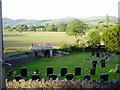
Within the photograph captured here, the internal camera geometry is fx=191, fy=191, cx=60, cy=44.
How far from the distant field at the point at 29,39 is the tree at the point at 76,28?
606mm

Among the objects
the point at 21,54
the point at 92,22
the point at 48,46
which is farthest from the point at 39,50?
the point at 92,22

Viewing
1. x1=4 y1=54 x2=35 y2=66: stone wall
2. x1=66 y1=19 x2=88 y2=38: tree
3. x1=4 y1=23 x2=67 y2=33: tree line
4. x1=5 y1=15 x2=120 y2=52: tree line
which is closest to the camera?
x1=4 y1=54 x2=35 y2=66: stone wall

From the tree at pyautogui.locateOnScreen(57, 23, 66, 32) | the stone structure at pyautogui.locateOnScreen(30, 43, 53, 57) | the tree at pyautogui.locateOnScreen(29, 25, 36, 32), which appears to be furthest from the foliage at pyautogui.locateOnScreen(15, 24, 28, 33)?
the tree at pyautogui.locateOnScreen(57, 23, 66, 32)

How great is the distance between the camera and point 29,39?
1789 cm

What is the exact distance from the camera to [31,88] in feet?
17.6

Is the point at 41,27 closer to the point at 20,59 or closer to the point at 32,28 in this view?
the point at 32,28

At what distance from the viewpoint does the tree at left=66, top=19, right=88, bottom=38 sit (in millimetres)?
20625

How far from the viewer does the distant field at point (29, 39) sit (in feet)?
53.5

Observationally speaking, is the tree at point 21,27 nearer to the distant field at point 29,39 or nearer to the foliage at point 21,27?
the foliage at point 21,27

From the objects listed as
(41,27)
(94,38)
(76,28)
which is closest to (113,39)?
(94,38)

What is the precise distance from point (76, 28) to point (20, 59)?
9739mm

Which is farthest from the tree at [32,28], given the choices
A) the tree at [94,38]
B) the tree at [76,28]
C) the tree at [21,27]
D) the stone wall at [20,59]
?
the tree at [94,38]

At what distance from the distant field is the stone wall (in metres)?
2.28

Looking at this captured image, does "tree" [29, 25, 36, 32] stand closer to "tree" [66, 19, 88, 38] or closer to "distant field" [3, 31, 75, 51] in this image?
"distant field" [3, 31, 75, 51]
